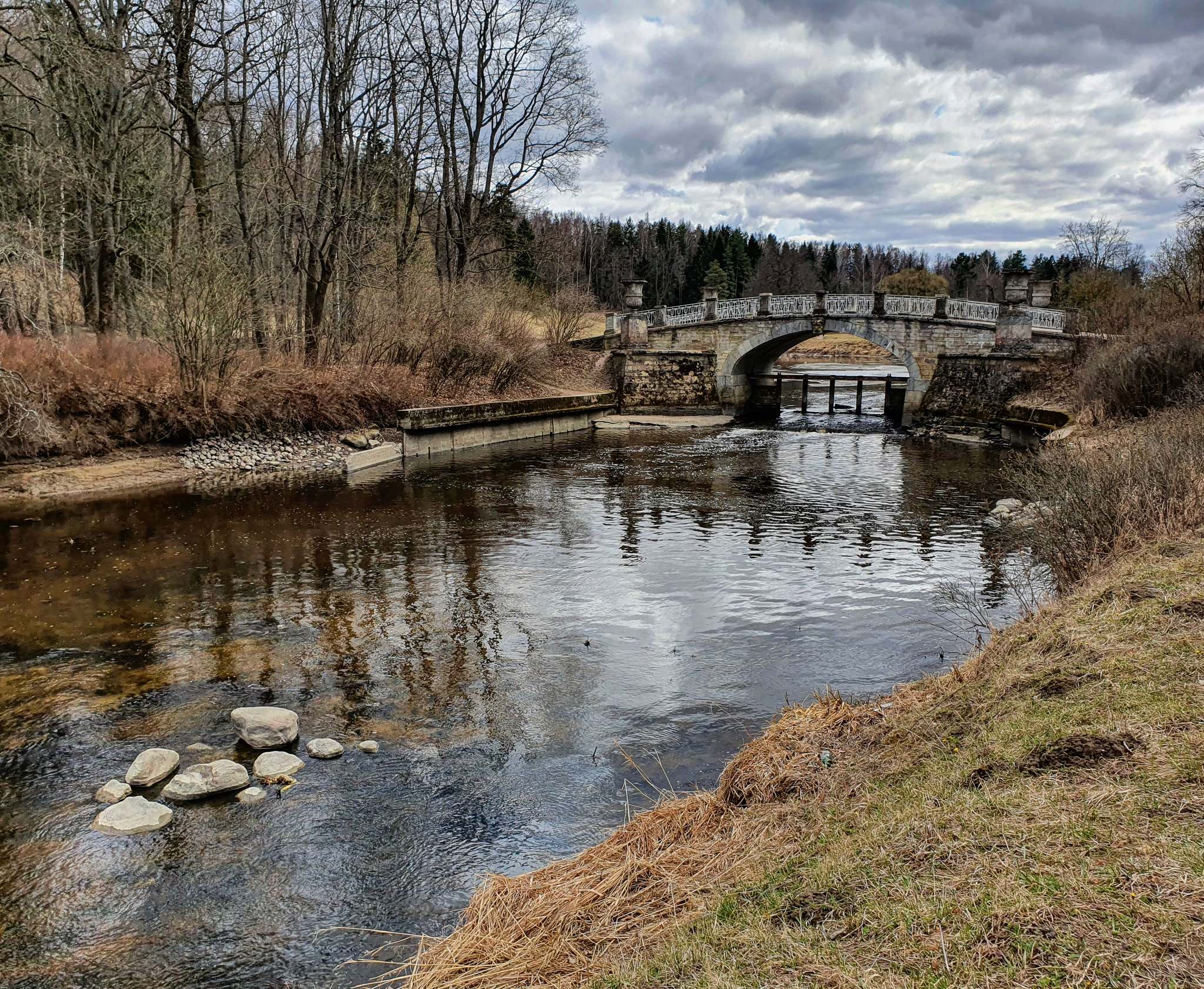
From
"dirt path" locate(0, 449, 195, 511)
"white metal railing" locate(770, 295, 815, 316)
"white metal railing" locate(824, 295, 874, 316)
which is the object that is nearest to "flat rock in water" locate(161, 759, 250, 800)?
"dirt path" locate(0, 449, 195, 511)

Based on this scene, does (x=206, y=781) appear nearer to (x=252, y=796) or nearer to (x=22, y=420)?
(x=252, y=796)

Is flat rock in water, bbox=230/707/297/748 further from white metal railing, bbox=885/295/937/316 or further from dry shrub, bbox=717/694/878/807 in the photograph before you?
white metal railing, bbox=885/295/937/316

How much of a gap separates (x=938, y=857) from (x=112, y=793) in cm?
526

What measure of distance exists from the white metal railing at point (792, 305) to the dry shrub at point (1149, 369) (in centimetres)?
1261

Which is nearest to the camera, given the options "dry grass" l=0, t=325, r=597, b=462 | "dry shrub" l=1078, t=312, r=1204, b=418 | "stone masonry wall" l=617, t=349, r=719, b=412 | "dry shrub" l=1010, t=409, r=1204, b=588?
"dry shrub" l=1010, t=409, r=1204, b=588

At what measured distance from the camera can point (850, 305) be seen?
100ft

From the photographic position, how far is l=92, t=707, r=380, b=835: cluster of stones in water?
17.6 feet

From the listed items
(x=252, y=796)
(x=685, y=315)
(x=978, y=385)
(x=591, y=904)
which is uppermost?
(x=685, y=315)

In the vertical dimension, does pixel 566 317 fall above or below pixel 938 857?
above

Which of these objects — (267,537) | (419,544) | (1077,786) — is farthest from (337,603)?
(1077,786)

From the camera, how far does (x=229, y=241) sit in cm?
2455

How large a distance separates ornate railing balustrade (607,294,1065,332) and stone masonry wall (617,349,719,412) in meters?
1.59

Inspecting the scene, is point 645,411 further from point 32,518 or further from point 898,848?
point 898,848

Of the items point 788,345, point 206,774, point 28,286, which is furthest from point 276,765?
point 788,345
